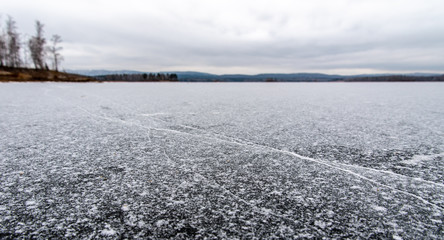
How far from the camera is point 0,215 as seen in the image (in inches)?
69.3

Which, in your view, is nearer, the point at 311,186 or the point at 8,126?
the point at 311,186

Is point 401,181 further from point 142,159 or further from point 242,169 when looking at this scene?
point 142,159

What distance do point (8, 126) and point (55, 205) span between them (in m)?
4.64

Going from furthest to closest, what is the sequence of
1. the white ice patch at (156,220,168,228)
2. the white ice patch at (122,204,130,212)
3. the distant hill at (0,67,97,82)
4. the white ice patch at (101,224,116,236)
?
1. the distant hill at (0,67,97,82)
2. the white ice patch at (122,204,130,212)
3. the white ice patch at (156,220,168,228)
4. the white ice patch at (101,224,116,236)

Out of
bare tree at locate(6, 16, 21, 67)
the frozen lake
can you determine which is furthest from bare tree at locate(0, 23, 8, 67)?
the frozen lake

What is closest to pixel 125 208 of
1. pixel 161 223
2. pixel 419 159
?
pixel 161 223

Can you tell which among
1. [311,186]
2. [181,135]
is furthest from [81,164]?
[311,186]

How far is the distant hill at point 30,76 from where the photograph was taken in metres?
35.7

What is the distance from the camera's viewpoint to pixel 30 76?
38.5 m

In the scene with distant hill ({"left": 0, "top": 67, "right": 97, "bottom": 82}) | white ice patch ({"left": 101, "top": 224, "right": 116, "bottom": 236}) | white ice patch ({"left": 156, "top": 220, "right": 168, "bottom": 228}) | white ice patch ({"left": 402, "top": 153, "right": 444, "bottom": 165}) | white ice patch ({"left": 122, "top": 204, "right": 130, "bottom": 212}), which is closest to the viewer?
white ice patch ({"left": 101, "top": 224, "right": 116, "bottom": 236})

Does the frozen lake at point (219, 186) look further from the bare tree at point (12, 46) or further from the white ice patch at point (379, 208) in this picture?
the bare tree at point (12, 46)

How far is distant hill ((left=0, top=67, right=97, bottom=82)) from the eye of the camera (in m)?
35.7

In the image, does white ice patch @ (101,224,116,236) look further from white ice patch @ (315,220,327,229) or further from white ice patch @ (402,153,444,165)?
white ice patch @ (402,153,444,165)

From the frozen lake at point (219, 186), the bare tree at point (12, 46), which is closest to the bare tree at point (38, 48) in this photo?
the bare tree at point (12, 46)
